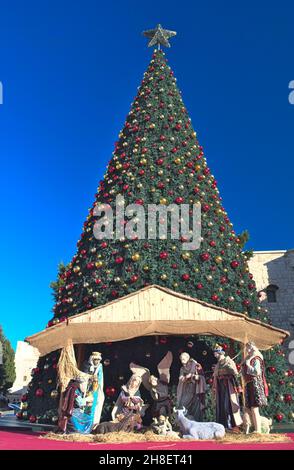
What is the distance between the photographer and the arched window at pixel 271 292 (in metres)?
16.5

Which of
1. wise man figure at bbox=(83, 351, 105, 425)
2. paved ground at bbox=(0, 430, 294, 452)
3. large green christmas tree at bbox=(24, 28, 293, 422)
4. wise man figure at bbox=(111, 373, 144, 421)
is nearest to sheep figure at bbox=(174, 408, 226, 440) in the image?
paved ground at bbox=(0, 430, 294, 452)

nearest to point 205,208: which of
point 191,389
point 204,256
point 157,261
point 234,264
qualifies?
point 204,256

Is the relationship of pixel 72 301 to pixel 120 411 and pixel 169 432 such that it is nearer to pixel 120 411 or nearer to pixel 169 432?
pixel 120 411

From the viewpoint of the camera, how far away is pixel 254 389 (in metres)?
6.29

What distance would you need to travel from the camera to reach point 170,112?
10.8 m

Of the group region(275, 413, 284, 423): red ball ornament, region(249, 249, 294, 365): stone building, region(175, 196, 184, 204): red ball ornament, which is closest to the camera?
region(275, 413, 284, 423): red ball ornament

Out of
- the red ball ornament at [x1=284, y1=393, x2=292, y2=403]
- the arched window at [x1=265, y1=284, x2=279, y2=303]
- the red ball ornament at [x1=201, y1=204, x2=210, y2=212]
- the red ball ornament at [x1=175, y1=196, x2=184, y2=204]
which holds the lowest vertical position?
the red ball ornament at [x1=284, y1=393, x2=292, y2=403]

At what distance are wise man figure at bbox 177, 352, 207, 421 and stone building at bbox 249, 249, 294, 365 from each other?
9.83m

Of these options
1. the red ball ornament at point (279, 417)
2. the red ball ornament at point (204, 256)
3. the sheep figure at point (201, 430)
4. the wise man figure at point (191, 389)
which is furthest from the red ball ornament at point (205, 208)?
the sheep figure at point (201, 430)

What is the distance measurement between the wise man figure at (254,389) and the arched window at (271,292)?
10.5m

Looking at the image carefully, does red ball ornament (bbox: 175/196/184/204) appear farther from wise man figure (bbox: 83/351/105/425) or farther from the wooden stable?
wise man figure (bbox: 83/351/105/425)

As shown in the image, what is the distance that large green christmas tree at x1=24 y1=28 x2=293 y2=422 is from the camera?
25.4ft

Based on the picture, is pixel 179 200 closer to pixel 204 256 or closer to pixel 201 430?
pixel 204 256
